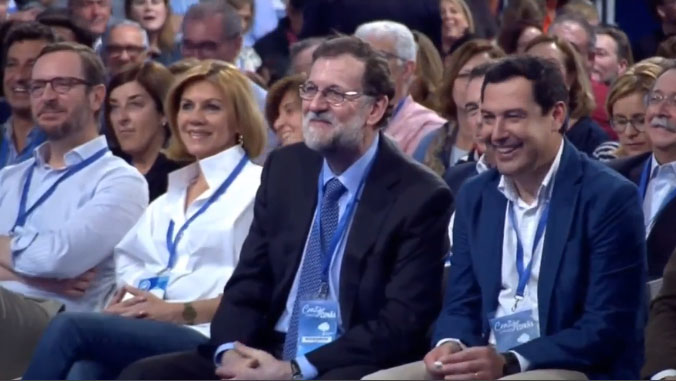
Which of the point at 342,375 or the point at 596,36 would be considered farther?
the point at 596,36

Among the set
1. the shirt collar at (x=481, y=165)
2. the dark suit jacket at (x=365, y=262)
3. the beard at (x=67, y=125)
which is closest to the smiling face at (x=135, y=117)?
the beard at (x=67, y=125)

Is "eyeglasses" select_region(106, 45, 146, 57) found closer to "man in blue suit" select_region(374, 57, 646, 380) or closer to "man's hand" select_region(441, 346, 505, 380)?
"man in blue suit" select_region(374, 57, 646, 380)

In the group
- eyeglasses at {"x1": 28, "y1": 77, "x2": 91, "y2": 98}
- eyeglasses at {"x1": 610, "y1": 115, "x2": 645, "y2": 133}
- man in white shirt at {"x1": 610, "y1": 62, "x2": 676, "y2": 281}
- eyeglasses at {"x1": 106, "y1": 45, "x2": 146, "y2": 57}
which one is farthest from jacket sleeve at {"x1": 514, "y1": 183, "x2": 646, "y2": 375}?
eyeglasses at {"x1": 106, "y1": 45, "x2": 146, "y2": 57}

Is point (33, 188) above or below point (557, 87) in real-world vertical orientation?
below

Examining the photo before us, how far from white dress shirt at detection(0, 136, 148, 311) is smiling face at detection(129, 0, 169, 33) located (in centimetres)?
347

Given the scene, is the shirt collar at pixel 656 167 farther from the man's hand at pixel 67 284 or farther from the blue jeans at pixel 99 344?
the man's hand at pixel 67 284

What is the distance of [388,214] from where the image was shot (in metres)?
4.74

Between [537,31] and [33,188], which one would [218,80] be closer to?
[33,188]

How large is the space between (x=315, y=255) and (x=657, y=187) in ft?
4.49

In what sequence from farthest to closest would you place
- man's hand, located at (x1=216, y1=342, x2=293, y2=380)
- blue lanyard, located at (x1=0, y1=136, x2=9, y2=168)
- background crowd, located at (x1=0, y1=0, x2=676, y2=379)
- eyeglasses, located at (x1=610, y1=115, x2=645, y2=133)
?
blue lanyard, located at (x1=0, y1=136, x2=9, y2=168) < eyeglasses, located at (x1=610, y1=115, x2=645, y2=133) < man's hand, located at (x1=216, y1=342, x2=293, y2=380) < background crowd, located at (x1=0, y1=0, x2=676, y2=379)

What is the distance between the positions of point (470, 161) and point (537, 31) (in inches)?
105

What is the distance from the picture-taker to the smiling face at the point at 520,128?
14.6 ft

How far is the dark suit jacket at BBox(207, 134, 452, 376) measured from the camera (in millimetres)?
A: 4656

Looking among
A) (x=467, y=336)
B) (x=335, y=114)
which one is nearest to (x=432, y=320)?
(x=467, y=336)
